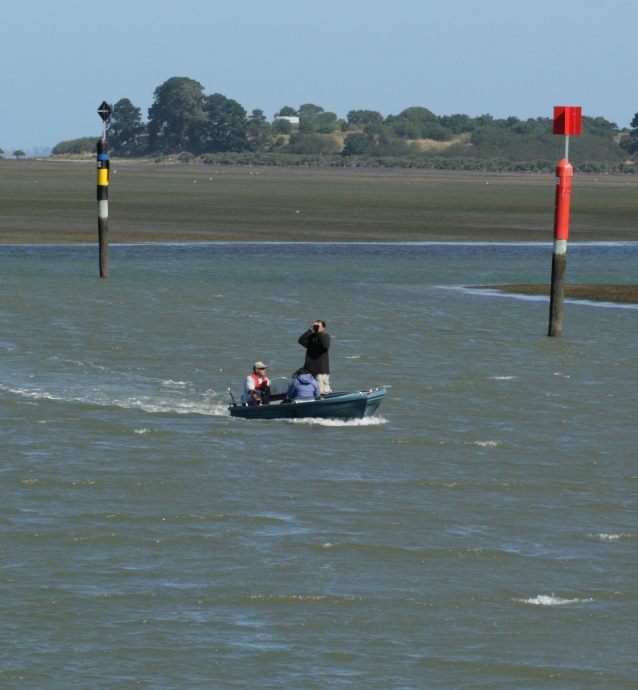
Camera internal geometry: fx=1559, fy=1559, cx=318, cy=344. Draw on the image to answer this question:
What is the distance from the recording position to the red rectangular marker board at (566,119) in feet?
116

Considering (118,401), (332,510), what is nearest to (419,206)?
(118,401)

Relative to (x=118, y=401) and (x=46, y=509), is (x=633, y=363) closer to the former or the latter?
(x=118, y=401)

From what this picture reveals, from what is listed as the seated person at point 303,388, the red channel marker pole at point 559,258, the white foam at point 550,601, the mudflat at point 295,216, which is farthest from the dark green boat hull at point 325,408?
the mudflat at point 295,216

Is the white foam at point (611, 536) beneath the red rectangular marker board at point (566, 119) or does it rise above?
beneath

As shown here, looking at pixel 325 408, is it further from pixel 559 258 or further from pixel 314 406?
pixel 559 258

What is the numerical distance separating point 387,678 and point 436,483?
7106 mm

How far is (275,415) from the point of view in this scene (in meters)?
24.1

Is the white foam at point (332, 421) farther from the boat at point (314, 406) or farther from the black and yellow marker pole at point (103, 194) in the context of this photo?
the black and yellow marker pole at point (103, 194)

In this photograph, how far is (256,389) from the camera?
24234 millimetres

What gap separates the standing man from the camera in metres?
24.2

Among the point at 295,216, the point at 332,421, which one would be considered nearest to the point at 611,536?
the point at 332,421

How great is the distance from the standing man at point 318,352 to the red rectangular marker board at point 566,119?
42.5 ft

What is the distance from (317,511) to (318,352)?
6.19m

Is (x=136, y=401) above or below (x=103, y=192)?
below
